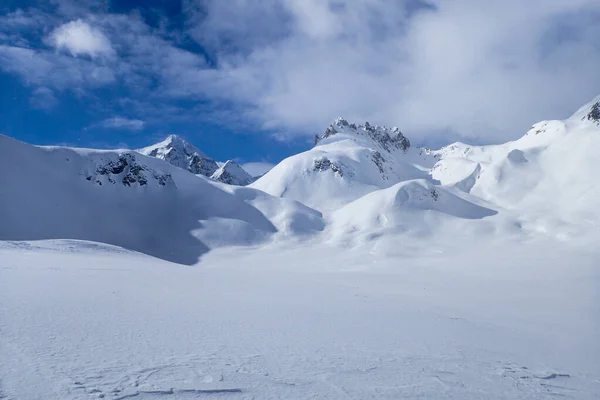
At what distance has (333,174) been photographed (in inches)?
4139

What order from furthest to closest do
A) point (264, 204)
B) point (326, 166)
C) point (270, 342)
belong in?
point (326, 166)
point (264, 204)
point (270, 342)

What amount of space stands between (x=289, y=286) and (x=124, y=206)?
58524 mm

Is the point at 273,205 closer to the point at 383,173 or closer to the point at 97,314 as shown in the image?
the point at 383,173

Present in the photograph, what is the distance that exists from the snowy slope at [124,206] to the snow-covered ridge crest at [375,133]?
8521 centimetres

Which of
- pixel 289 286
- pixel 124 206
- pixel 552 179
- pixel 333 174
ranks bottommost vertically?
pixel 289 286

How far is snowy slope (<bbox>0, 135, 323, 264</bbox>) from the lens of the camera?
57906 millimetres

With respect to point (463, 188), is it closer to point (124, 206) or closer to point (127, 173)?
point (124, 206)

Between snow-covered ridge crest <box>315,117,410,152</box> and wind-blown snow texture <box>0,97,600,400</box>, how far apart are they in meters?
78.8

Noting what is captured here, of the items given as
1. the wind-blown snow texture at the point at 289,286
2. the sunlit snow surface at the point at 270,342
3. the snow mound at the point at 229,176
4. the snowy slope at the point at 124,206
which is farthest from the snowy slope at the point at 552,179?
the snow mound at the point at 229,176

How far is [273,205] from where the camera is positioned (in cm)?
7531

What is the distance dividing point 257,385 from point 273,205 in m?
68.8

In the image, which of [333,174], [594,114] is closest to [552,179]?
[594,114]

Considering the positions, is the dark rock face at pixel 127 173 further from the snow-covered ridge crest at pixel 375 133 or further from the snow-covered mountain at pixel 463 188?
the snow-covered ridge crest at pixel 375 133

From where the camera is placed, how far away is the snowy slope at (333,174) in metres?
97.6
